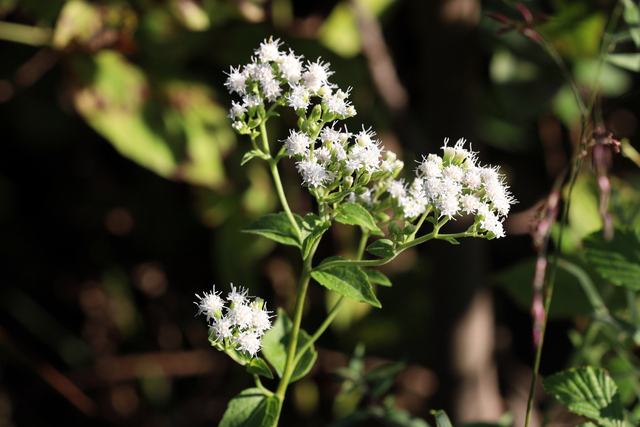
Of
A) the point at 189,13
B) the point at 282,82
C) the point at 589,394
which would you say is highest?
the point at 189,13

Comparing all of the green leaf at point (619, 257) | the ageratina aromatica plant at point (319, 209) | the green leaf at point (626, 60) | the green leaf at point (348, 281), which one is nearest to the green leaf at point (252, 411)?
the ageratina aromatica plant at point (319, 209)

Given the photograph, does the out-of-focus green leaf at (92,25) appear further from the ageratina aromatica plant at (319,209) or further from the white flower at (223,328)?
the white flower at (223,328)

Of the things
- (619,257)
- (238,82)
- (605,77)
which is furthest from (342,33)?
(619,257)

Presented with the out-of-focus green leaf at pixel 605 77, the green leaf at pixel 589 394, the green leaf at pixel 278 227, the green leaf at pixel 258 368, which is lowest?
the green leaf at pixel 589 394

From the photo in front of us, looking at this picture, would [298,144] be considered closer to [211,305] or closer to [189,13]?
[211,305]

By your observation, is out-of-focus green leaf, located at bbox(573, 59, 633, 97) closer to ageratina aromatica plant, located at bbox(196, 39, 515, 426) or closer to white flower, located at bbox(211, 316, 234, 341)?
ageratina aromatica plant, located at bbox(196, 39, 515, 426)

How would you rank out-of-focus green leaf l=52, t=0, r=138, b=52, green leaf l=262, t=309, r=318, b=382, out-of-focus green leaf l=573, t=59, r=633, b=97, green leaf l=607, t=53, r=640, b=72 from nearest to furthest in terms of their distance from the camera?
1. green leaf l=262, t=309, r=318, b=382
2. green leaf l=607, t=53, r=640, b=72
3. out-of-focus green leaf l=52, t=0, r=138, b=52
4. out-of-focus green leaf l=573, t=59, r=633, b=97

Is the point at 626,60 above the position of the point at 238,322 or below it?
above

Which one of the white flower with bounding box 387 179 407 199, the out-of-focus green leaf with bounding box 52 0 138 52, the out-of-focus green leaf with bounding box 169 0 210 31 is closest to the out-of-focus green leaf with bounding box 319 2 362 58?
the out-of-focus green leaf with bounding box 169 0 210 31

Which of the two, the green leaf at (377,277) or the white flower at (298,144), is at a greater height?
the white flower at (298,144)
